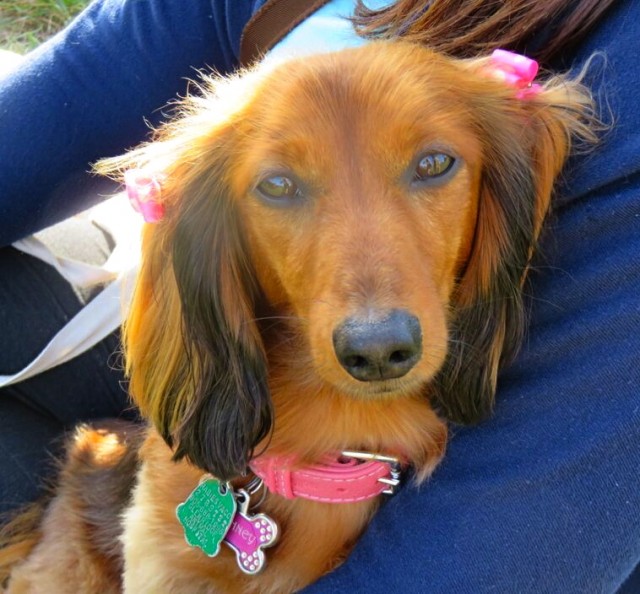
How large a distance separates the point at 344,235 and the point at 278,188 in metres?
0.19

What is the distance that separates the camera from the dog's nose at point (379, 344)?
1206 millimetres

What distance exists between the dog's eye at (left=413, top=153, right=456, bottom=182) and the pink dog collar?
64cm

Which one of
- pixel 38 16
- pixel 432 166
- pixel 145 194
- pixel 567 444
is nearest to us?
pixel 567 444

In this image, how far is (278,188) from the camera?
57.0 inches

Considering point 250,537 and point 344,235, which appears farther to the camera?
point 250,537

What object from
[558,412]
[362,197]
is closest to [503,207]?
[362,197]

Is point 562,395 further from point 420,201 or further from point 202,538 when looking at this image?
point 202,538

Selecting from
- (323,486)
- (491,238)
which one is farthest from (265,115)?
(323,486)

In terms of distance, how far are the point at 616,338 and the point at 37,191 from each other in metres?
1.70

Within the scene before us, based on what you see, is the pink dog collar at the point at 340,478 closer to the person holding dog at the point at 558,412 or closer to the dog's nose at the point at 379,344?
the person holding dog at the point at 558,412

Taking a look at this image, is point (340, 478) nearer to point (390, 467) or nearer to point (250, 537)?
point (390, 467)

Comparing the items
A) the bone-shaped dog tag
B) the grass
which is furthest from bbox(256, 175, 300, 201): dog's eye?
the grass

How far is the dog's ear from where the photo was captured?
4.84 feet

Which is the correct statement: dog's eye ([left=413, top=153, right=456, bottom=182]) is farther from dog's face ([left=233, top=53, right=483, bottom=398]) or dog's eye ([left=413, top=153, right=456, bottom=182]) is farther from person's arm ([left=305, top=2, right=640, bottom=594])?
person's arm ([left=305, top=2, right=640, bottom=594])
